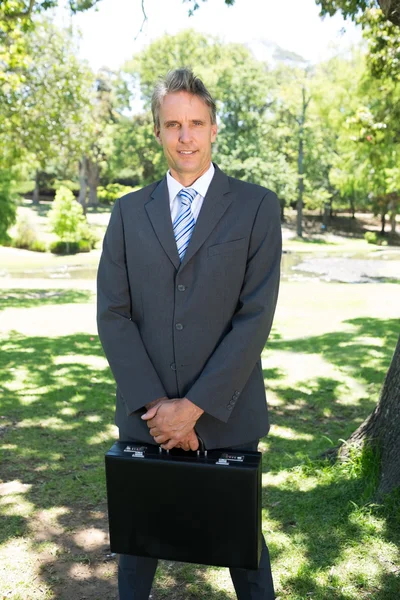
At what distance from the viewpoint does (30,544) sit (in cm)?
366

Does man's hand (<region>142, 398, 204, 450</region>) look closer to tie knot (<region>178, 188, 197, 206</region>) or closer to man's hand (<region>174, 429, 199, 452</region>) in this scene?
man's hand (<region>174, 429, 199, 452</region>)

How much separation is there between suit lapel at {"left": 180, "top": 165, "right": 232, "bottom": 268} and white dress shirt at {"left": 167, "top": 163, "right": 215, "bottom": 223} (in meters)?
0.03

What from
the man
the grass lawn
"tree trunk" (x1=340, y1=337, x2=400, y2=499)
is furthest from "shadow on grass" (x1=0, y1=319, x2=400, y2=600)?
the man

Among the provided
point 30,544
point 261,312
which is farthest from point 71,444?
point 261,312

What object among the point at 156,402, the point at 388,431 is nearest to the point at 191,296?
the point at 156,402

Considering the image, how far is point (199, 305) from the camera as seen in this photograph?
2.46 m

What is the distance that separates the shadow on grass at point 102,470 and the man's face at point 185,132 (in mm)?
2183

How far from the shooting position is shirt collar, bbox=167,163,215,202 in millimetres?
2566

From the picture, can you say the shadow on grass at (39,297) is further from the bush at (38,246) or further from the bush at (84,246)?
the bush at (84,246)

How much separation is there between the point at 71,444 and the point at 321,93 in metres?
36.0

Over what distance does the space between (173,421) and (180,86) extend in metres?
1.29

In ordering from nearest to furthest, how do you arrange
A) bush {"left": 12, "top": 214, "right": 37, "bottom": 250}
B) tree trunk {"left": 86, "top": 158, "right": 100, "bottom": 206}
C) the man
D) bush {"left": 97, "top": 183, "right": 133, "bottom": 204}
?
the man < bush {"left": 12, "top": 214, "right": 37, "bottom": 250} < bush {"left": 97, "top": 183, "right": 133, "bottom": 204} < tree trunk {"left": 86, "top": 158, "right": 100, "bottom": 206}

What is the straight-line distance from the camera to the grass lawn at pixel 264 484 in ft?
10.8

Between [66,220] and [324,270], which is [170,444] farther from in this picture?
A: [66,220]
